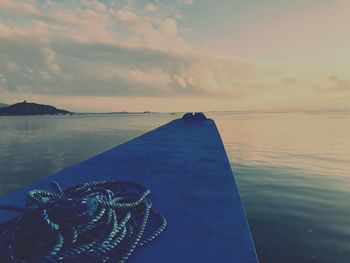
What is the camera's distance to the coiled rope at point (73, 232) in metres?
1.91

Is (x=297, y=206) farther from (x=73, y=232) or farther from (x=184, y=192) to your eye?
(x=73, y=232)

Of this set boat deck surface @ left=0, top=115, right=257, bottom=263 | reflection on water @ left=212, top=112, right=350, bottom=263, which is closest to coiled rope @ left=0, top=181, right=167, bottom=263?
boat deck surface @ left=0, top=115, right=257, bottom=263

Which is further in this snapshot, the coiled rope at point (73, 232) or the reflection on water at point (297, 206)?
the reflection on water at point (297, 206)

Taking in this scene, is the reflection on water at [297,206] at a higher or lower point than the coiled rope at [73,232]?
lower

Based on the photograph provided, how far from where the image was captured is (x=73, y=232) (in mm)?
2012

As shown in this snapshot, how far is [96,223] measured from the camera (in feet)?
7.14

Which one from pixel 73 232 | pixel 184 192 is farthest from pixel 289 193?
pixel 73 232

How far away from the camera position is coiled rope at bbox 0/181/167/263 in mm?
1914

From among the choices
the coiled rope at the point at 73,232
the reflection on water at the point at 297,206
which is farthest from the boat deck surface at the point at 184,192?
the reflection on water at the point at 297,206

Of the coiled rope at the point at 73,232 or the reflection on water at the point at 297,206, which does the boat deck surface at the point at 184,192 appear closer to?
the coiled rope at the point at 73,232

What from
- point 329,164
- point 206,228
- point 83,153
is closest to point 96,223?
point 206,228

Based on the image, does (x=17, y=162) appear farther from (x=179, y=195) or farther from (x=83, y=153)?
(x=179, y=195)

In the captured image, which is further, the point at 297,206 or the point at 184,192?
the point at 297,206

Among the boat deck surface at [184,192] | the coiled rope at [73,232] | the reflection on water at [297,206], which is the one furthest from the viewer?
the reflection on water at [297,206]
